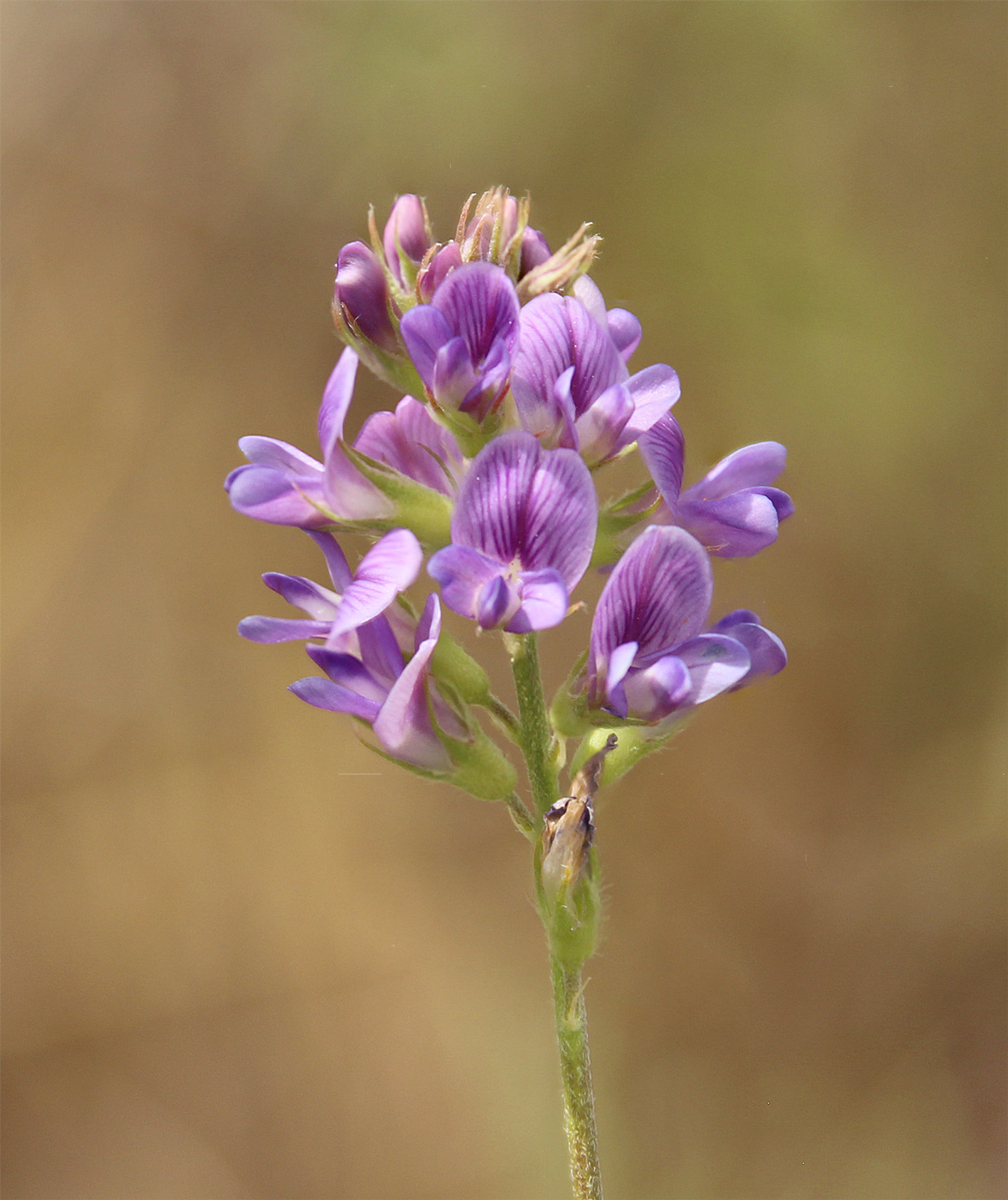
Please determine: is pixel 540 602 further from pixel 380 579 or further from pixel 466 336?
pixel 466 336

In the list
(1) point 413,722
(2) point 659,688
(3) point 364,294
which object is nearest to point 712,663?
(2) point 659,688

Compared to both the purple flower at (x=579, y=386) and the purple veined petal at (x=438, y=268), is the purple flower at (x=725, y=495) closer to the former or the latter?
the purple flower at (x=579, y=386)

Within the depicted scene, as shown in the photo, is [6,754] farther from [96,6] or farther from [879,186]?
[879,186]

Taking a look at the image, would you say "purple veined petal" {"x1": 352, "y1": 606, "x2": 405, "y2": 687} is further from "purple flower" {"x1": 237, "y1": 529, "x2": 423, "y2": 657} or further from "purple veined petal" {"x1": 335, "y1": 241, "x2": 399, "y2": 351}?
"purple veined petal" {"x1": 335, "y1": 241, "x2": 399, "y2": 351}

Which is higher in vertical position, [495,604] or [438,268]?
[438,268]

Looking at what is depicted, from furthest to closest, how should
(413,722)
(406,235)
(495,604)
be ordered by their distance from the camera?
(406,235) < (413,722) < (495,604)

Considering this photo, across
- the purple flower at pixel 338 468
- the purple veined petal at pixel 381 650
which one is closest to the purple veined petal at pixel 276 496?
the purple flower at pixel 338 468
